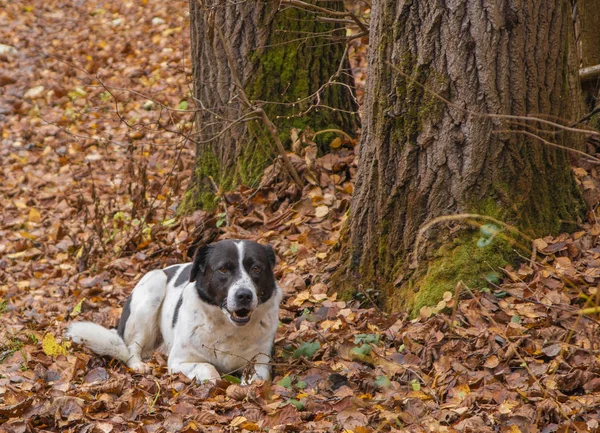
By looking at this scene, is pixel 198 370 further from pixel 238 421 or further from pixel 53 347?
pixel 53 347

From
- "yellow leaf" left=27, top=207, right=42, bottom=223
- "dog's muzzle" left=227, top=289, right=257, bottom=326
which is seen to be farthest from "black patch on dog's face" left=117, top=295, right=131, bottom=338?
"yellow leaf" left=27, top=207, right=42, bottom=223

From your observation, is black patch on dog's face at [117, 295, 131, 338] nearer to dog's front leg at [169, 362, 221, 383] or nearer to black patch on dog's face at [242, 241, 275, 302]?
dog's front leg at [169, 362, 221, 383]

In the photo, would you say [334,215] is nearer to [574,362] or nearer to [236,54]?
[236,54]

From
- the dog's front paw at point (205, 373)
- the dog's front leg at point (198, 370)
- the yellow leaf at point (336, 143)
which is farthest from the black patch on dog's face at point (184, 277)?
the yellow leaf at point (336, 143)

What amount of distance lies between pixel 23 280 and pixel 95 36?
8.19 metres

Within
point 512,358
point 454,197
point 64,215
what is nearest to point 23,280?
point 64,215

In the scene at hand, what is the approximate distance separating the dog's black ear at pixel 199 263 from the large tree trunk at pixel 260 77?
2.24 meters

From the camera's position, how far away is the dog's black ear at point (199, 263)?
5.60 meters

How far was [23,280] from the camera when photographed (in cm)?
826

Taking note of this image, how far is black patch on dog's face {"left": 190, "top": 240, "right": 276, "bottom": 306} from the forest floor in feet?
1.78

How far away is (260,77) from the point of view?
775cm

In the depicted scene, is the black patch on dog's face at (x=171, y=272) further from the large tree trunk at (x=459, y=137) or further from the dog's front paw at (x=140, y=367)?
the large tree trunk at (x=459, y=137)

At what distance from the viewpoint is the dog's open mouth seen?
5.30 m

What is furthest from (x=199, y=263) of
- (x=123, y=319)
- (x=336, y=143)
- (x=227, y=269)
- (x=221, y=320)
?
(x=336, y=143)
